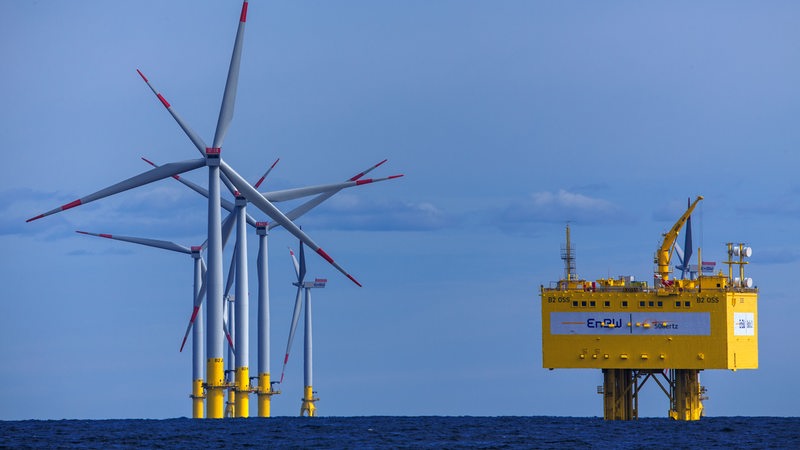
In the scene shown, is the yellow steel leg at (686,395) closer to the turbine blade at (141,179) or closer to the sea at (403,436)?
the sea at (403,436)

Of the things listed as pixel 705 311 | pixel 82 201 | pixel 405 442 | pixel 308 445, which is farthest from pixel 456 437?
pixel 82 201

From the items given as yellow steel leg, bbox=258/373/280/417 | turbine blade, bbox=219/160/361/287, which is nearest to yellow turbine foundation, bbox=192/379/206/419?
yellow steel leg, bbox=258/373/280/417

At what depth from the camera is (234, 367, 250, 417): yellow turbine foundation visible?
149 m

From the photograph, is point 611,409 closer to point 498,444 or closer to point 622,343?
point 622,343

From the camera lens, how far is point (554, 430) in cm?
14512

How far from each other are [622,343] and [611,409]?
12.1m

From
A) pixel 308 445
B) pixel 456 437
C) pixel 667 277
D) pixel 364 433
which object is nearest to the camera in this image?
pixel 308 445

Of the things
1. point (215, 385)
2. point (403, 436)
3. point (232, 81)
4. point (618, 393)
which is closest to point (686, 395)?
point (618, 393)

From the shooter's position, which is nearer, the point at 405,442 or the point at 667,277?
the point at 405,442

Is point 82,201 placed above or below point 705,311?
above

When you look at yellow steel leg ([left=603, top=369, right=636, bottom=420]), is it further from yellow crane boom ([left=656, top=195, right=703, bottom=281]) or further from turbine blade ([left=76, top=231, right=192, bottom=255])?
turbine blade ([left=76, top=231, right=192, bottom=255])

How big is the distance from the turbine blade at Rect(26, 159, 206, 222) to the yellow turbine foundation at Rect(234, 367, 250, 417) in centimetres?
1975

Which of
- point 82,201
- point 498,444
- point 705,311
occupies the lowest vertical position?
point 498,444

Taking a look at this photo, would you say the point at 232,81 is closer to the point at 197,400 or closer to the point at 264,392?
the point at 264,392
